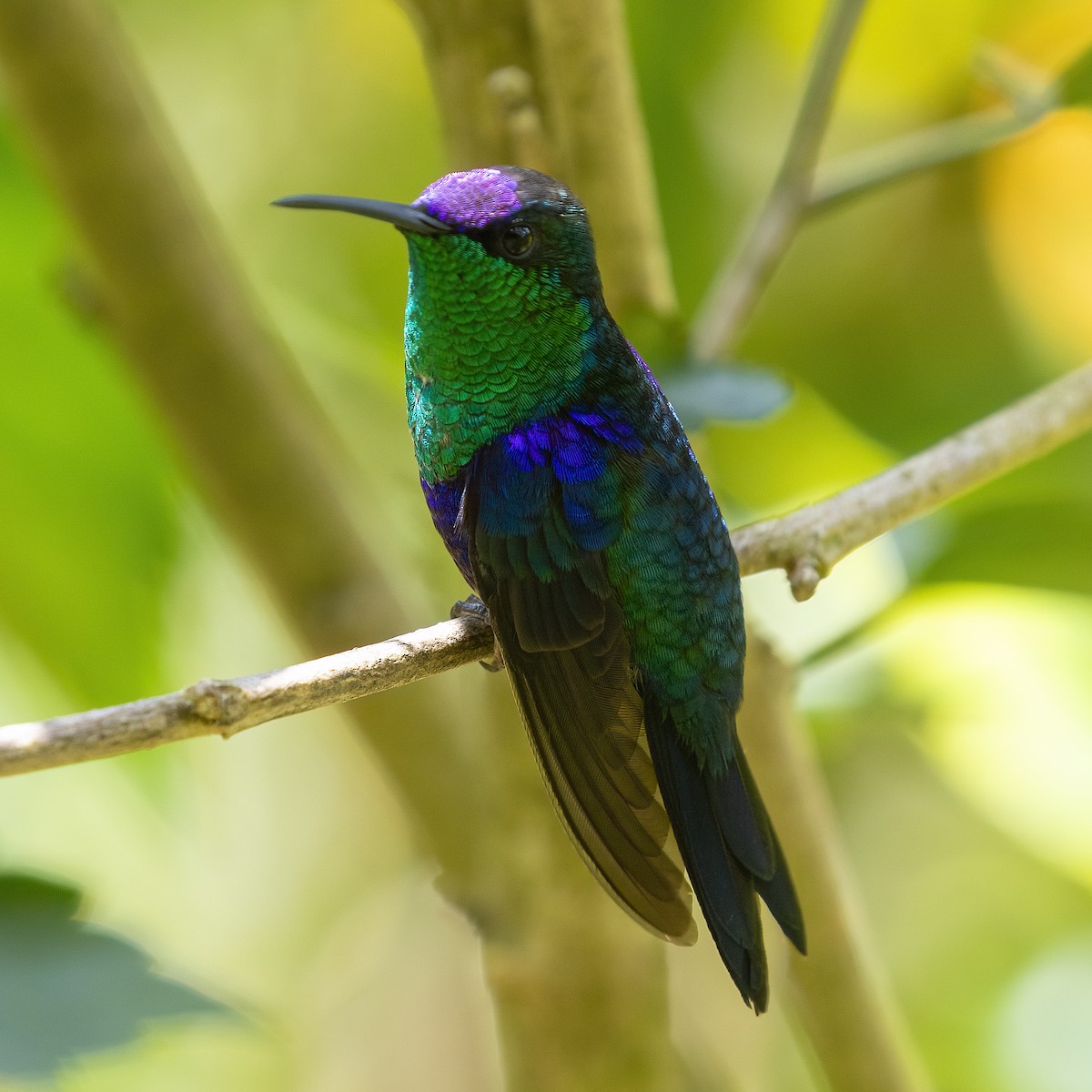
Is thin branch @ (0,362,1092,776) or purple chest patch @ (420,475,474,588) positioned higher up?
purple chest patch @ (420,475,474,588)

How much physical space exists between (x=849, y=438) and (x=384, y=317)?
91 centimetres

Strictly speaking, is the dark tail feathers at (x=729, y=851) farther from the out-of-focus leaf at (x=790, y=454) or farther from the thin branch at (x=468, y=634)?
the out-of-focus leaf at (x=790, y=454)

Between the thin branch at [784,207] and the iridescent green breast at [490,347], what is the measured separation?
30cm

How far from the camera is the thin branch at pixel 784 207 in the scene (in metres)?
1.72

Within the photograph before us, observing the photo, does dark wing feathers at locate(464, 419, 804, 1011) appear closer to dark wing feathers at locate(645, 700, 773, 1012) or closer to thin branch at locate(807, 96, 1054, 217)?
dark wing feathers at locate(645, 700, 773, 1012)

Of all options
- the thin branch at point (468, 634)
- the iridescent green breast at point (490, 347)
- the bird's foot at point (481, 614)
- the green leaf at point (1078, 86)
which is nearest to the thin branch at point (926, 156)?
the green leaf at point (1078, 86)

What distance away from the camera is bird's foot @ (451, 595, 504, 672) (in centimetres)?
131

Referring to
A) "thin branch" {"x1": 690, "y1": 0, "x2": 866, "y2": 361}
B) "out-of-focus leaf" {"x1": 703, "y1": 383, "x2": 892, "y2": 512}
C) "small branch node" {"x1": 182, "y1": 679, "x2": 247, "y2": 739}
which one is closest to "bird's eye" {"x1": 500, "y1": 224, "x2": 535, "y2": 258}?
"thin branch" {"x1": 690, "y1": 0, "x2": 866, "y2": 361}

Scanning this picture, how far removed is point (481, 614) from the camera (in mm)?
1375

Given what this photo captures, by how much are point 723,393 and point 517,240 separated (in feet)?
1.01

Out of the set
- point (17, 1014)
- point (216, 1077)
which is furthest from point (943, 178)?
point (216, 1077)

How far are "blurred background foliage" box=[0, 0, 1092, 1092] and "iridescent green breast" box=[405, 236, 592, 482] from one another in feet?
0.88

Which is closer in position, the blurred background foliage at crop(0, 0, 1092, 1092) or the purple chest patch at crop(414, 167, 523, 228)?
the purple chest patch at crop(414, 167, 523, 228)

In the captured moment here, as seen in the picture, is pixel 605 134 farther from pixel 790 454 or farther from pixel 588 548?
pixel 790 454
